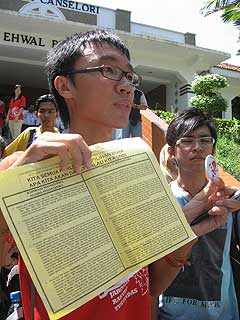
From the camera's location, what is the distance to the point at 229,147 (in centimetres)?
788

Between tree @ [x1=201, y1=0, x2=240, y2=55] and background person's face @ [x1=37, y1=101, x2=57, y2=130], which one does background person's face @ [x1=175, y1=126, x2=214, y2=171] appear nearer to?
background person's face @ [x1=37, y1=101, x2=57, y2=130]

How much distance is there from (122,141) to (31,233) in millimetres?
416

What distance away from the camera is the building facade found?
38.9ft

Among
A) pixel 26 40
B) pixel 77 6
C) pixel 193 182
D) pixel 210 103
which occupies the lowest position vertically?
pixel 210 103

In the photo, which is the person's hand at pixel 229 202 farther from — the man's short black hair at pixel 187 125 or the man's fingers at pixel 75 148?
the man's short black hair at pixel 187 125

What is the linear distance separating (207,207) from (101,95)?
22.0 inches

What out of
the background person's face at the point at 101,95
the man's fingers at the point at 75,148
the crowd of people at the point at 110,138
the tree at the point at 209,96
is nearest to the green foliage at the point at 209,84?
the tree at the point at 209,96

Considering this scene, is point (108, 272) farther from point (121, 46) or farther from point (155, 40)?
point (155, 40)

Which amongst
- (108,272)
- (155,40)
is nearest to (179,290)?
(108,272)

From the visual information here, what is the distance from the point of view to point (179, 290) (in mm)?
1788

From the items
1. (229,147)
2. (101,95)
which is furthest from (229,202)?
(229,147)

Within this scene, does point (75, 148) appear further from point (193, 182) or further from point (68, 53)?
point (193, 182)

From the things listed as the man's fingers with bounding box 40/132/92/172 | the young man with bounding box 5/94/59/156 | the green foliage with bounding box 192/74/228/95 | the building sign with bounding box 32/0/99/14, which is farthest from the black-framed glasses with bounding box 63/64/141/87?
the building sign with bounding box 32/0/99/14

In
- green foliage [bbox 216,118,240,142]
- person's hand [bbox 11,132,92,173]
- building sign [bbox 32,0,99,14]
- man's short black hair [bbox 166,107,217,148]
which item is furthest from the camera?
building sign [bbox 32,0,99,14]
